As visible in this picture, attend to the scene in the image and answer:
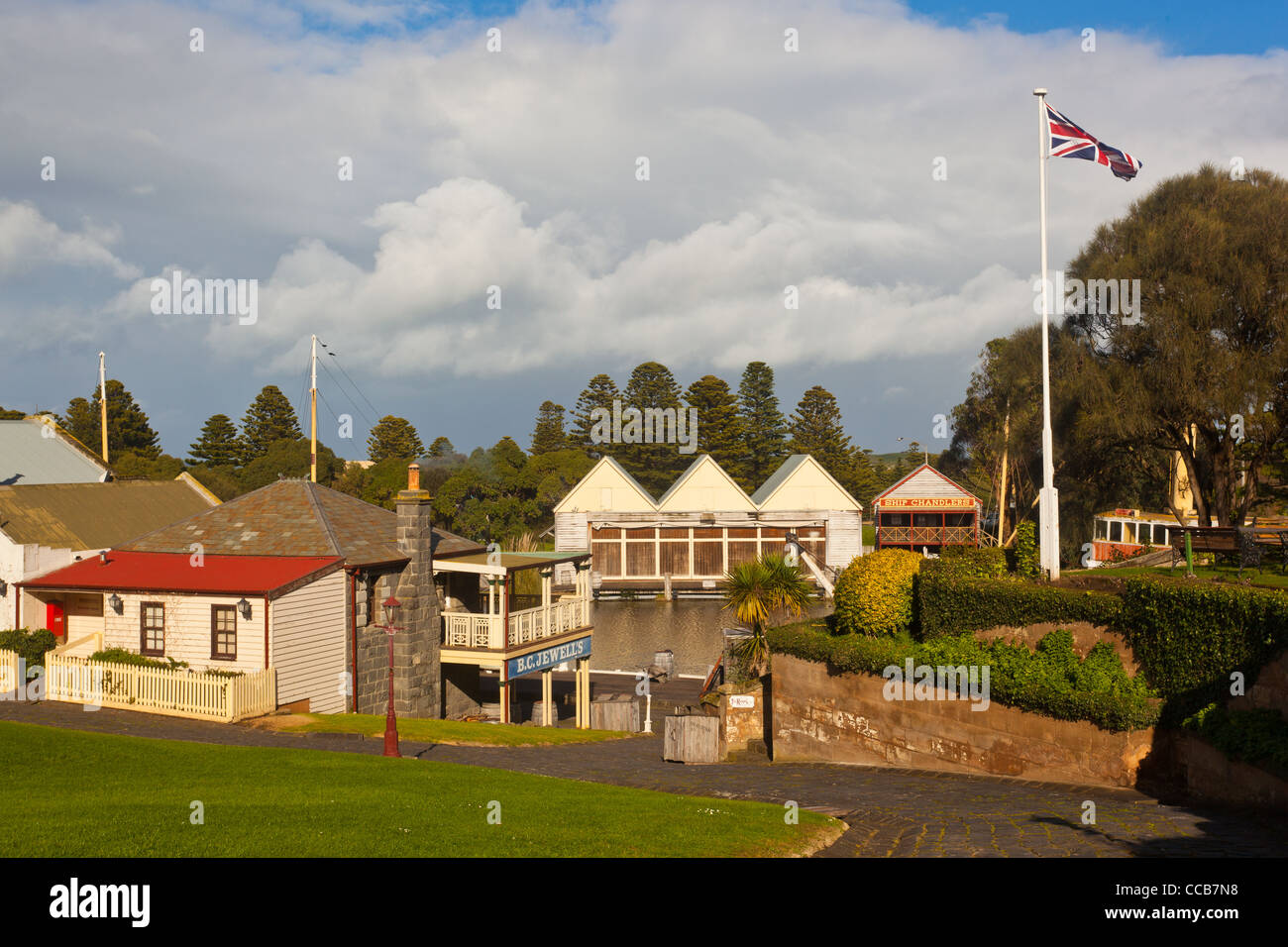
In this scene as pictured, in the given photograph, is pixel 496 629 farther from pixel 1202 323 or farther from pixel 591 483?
pixel 591 483

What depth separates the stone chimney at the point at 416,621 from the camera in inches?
1071

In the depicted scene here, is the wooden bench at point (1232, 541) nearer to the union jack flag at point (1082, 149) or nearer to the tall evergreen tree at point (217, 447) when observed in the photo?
the union jack flag at point (1082, 149)

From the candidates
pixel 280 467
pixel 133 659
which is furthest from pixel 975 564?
pixel 280 467

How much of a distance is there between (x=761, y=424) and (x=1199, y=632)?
10465 centimetres

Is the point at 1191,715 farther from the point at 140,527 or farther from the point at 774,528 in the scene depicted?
the point at 774,528

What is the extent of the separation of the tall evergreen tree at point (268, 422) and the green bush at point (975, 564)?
3645 inches

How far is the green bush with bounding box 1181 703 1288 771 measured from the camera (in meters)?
14.3

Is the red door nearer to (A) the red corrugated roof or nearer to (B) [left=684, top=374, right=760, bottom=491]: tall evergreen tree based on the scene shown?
(A) the red corrugated roof

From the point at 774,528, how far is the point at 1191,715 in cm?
5127

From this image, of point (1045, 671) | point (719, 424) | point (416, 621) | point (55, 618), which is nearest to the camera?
point (1045, 671)

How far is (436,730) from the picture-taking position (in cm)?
2333

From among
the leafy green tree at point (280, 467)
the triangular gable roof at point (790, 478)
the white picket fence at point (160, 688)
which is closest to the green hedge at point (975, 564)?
the white picket fence at point (160, 688)

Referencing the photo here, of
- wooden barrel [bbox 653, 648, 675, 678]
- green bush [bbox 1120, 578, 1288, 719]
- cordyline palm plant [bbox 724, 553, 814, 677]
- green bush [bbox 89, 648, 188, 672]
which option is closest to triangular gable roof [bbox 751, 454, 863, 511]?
wooden barrel [bbox 653, 648, 675, 678]

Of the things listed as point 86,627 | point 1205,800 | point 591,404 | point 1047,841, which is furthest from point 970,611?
point 591,404
